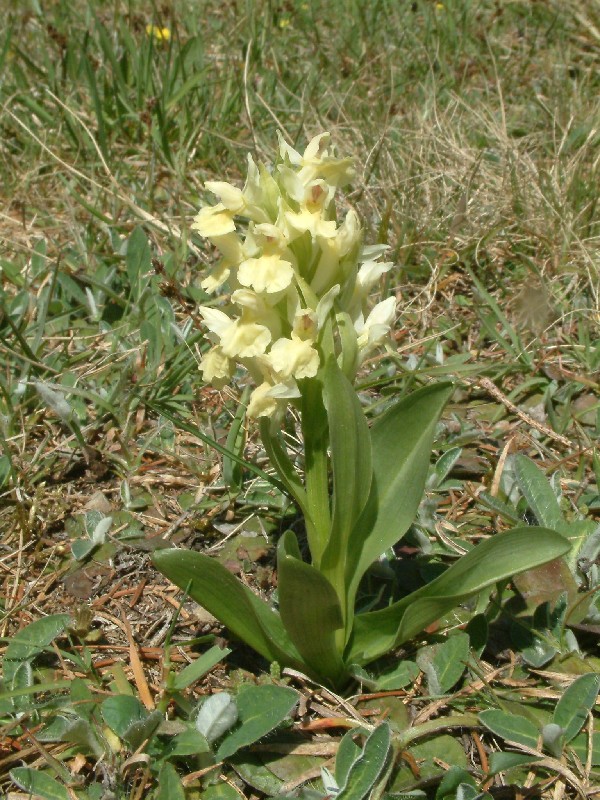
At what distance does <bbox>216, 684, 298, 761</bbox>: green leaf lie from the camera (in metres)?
1.58

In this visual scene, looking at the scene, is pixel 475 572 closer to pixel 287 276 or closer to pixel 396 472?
pixel 396 472

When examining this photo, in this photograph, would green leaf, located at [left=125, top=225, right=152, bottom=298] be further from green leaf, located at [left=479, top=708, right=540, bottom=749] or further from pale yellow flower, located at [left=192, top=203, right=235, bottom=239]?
green leaf, located at [left=479, top=708, right=540, bottom=749]

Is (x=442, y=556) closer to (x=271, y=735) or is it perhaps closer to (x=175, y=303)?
(x=271, y=735)

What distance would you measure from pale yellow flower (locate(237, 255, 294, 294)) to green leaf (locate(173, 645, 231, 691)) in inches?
27.7

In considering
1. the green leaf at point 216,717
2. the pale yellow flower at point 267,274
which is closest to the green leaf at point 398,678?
the green leaf at point 216,717

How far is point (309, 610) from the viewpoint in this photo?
158 cm

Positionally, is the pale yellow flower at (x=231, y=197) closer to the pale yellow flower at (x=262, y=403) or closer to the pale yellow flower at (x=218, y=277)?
the pale yellow flower at (x=218, y=277)

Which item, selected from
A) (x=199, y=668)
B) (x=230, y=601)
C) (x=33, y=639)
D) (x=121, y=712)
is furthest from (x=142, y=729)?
(x=33, y=639)

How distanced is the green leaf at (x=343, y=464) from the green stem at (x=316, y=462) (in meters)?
0.04

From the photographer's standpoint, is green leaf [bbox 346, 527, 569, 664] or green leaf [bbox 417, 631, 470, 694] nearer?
green leaf [bbox 346, 527, 569, 664]

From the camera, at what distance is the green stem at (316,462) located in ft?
5.30

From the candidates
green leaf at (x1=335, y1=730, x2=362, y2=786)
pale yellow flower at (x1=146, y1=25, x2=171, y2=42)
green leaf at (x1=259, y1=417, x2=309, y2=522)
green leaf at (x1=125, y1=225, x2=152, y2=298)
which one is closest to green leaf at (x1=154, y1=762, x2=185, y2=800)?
green leaf at (x1=335, y1=730, x2=362, y2=786)

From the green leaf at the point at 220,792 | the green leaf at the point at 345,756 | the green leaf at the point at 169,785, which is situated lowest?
the green leaf at the point at 220,792

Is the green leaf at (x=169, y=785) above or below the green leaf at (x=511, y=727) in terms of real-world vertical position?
below
